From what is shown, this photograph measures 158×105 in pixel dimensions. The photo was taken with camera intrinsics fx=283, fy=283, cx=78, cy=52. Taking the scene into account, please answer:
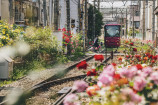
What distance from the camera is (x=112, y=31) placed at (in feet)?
120

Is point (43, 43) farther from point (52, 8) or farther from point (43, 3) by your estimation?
point (52, 8)

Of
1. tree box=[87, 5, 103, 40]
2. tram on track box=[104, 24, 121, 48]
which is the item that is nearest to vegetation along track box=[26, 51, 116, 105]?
tram on track box=[104, 24, 121, 48]

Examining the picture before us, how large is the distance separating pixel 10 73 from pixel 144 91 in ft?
29.9

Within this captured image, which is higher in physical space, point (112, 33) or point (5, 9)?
point (5, 9)

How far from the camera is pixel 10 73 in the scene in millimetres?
11438

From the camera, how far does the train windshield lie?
120 ft

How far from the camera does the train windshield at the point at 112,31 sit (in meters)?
36.5

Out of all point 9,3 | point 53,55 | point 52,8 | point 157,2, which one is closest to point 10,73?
point 53,55

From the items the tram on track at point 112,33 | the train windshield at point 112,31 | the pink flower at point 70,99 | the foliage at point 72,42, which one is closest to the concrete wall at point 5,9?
the foliage at point 72,42

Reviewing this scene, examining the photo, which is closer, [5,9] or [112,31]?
[5,9]

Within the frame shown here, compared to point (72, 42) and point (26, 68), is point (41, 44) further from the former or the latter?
point (72, 42)

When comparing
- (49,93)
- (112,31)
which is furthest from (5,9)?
(112,31)

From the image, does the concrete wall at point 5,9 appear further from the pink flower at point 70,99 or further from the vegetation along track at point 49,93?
the pink flower at point 70,99

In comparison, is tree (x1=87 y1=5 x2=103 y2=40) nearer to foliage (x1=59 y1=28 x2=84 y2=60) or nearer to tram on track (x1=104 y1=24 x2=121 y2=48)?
tram on track (x1=104 y1=24 x2=121 y2=48)
